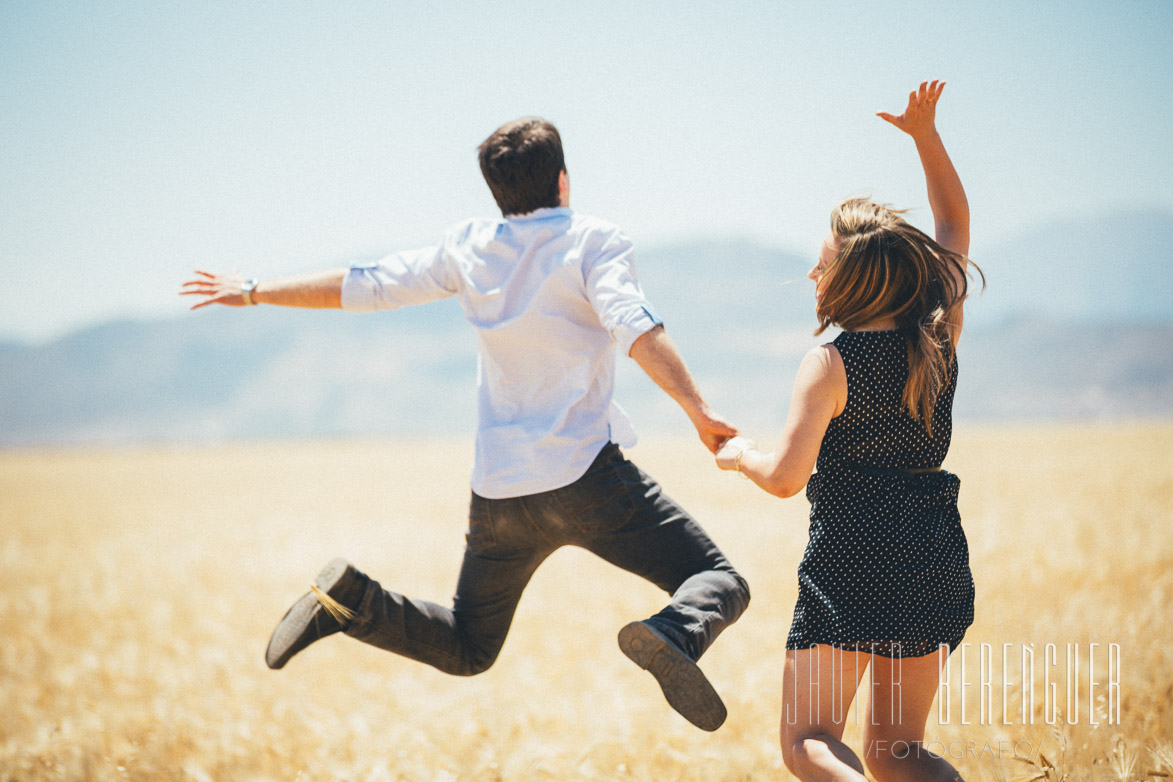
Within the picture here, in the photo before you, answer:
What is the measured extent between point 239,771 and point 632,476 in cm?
254

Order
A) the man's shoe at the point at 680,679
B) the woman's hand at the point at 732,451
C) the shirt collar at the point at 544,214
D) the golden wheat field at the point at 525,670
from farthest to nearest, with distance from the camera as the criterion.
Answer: the golden wheat field at the point at 525,670 → the shirt collar at the point at 544,214 → the woman's hand at the point at 732,451 → the man's shoe at the point at 680,679

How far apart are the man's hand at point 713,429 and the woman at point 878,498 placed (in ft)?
1.51

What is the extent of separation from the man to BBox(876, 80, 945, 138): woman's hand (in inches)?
43.6

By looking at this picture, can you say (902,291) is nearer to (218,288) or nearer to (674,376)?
(674,376)

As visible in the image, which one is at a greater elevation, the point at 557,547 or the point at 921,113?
the point at 921,113

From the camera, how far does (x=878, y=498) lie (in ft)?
8.87

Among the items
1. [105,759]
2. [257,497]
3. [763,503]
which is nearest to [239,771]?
[105,759]

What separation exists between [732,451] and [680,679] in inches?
30.8

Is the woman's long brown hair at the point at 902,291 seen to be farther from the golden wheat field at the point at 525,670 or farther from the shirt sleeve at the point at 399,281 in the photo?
the golden wheat field at the point at 525,670

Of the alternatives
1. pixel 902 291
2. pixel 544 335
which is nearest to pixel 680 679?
pixel 544 335

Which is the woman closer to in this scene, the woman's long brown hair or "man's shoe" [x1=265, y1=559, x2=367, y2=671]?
the woman's long brown hair

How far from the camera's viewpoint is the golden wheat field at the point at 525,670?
13.7 feet

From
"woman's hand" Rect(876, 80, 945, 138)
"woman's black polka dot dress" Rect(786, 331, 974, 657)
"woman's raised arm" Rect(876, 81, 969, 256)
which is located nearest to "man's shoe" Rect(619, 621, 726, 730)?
"woman's black polka dot dress" Rect(786, 331, 974, 657)

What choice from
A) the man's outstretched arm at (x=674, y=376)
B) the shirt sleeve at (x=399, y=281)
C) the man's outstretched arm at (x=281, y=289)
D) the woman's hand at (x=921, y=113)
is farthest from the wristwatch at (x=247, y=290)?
the woman's hand at (x=921, y=113)
